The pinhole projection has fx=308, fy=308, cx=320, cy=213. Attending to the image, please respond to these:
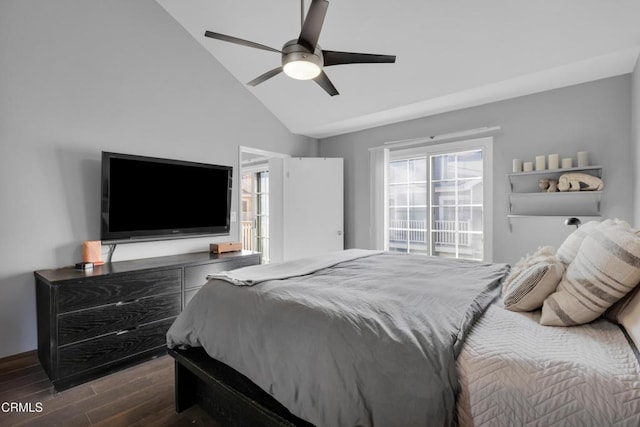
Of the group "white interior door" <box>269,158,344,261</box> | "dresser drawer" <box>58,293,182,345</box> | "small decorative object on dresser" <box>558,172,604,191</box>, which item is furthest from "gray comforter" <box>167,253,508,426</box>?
"white interior door" <box>269,158,344,261</box>

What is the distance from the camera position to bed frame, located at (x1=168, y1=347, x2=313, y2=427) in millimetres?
1267

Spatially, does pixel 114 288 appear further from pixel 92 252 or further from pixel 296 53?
pixel 296 53

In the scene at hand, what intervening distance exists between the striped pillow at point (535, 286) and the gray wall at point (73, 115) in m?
3.10

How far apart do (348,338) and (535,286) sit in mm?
810

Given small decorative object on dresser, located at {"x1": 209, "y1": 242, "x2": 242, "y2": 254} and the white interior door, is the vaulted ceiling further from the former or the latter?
small decorative object on dresser, located at {"x1": 209, "y1": 242, "x2": 242, "y2": 254}

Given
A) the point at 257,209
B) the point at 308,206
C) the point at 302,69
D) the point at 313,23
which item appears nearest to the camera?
the point at 313,23

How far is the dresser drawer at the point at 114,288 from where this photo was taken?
2076 mm

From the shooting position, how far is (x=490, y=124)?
351 centimetres

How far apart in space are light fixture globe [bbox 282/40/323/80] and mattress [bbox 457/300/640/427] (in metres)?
1.78

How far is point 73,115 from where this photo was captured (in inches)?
103

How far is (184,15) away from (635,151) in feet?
14.4

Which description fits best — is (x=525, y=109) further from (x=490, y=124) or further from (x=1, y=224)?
(x=1, y=224)

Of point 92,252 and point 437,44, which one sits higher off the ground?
point 437,44

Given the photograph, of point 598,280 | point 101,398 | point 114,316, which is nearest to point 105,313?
point 114,316
